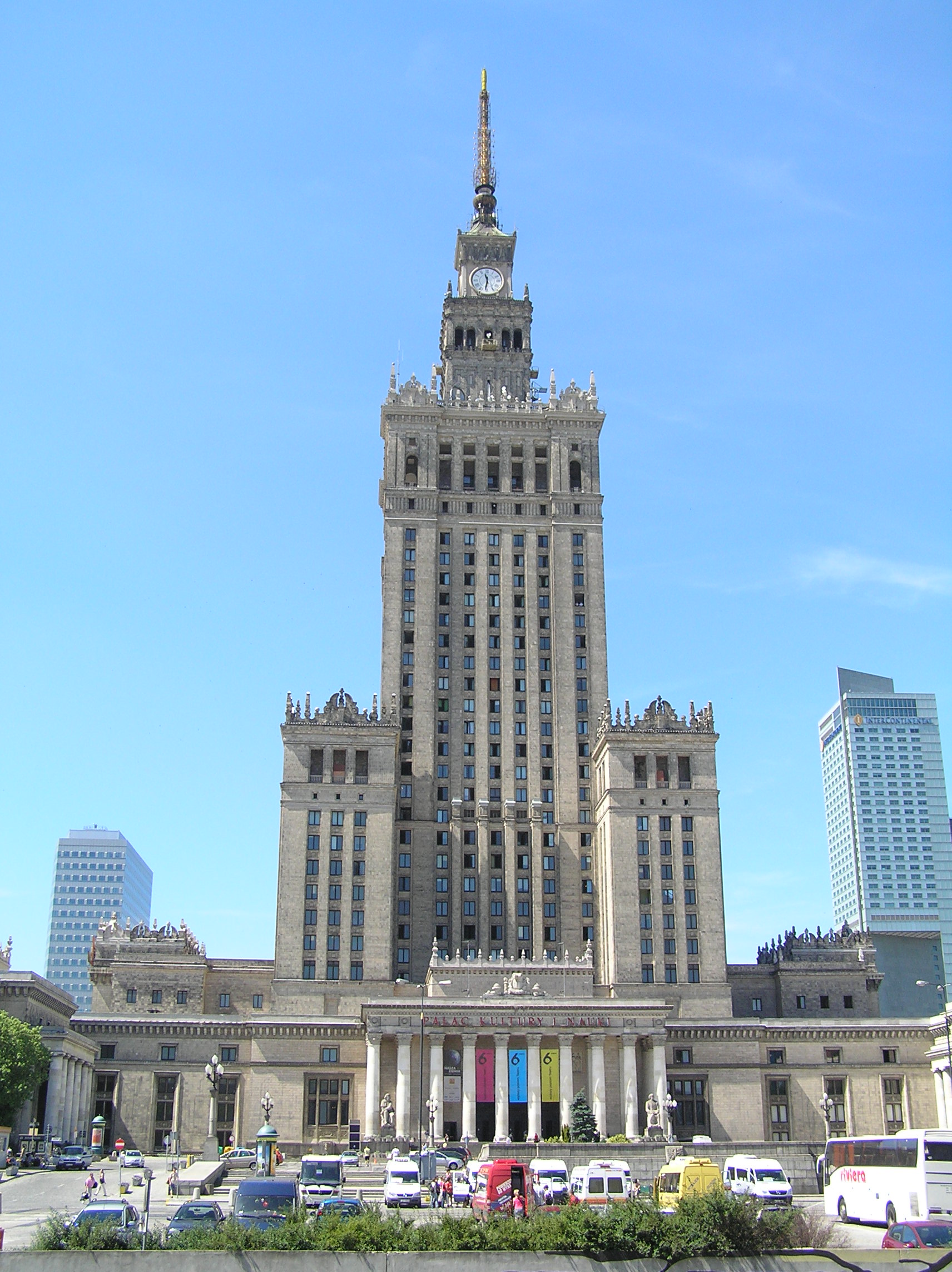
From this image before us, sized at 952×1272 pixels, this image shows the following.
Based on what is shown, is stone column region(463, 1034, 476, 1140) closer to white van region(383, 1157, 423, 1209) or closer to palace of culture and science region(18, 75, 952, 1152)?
palace of culture and science region(18, 75, 952, 1152)

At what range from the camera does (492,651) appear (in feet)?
465

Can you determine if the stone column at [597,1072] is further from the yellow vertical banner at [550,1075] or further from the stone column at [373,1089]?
the stone column at [373,1089]

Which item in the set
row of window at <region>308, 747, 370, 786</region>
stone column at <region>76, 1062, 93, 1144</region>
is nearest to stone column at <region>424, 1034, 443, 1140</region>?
row of window at <region>308, 747, 370, 786</region>

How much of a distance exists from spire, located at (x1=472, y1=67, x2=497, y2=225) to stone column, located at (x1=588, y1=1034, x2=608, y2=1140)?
10171cm

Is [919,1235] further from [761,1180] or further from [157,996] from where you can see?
[157,996]

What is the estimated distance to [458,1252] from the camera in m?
38.2

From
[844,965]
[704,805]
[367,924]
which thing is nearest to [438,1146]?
[367,924]

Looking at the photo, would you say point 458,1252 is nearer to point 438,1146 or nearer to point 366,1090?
point 438,1146

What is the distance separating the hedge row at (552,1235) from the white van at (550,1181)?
28598 mm

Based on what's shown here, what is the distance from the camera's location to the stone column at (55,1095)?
106m

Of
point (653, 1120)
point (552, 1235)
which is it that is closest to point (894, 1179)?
point (552, 1235)

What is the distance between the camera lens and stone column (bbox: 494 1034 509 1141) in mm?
111312

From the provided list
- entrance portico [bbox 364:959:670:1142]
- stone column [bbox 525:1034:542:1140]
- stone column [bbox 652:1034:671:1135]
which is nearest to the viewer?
stone column [bbox 525:1034:542:1140]

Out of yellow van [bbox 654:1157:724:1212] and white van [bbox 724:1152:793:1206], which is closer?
yellow van [bbox 654:1157:724:1212]
